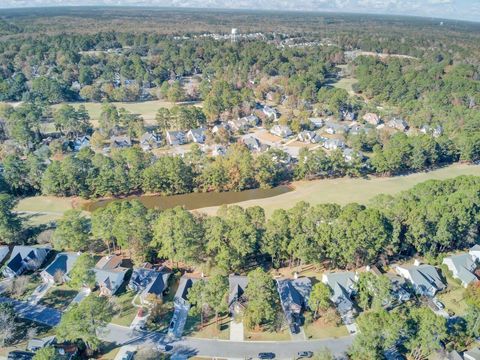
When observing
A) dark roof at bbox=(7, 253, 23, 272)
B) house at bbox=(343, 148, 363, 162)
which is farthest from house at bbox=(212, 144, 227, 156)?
dark roof at bbox=(7, 253, 23, 272)

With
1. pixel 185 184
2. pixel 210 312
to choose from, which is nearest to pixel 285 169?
pixel 185 184

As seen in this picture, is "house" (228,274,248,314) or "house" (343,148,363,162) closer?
"house" (228,274,248,314)

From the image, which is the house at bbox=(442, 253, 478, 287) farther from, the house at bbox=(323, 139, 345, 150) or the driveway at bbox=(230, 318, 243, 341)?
the house at bbox=(323, 139, 345, 150)

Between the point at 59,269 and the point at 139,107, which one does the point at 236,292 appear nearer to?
the point at 59,269

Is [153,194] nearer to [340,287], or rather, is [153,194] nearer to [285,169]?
[285,169]

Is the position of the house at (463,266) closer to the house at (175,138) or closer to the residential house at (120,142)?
the house at (175,138)
